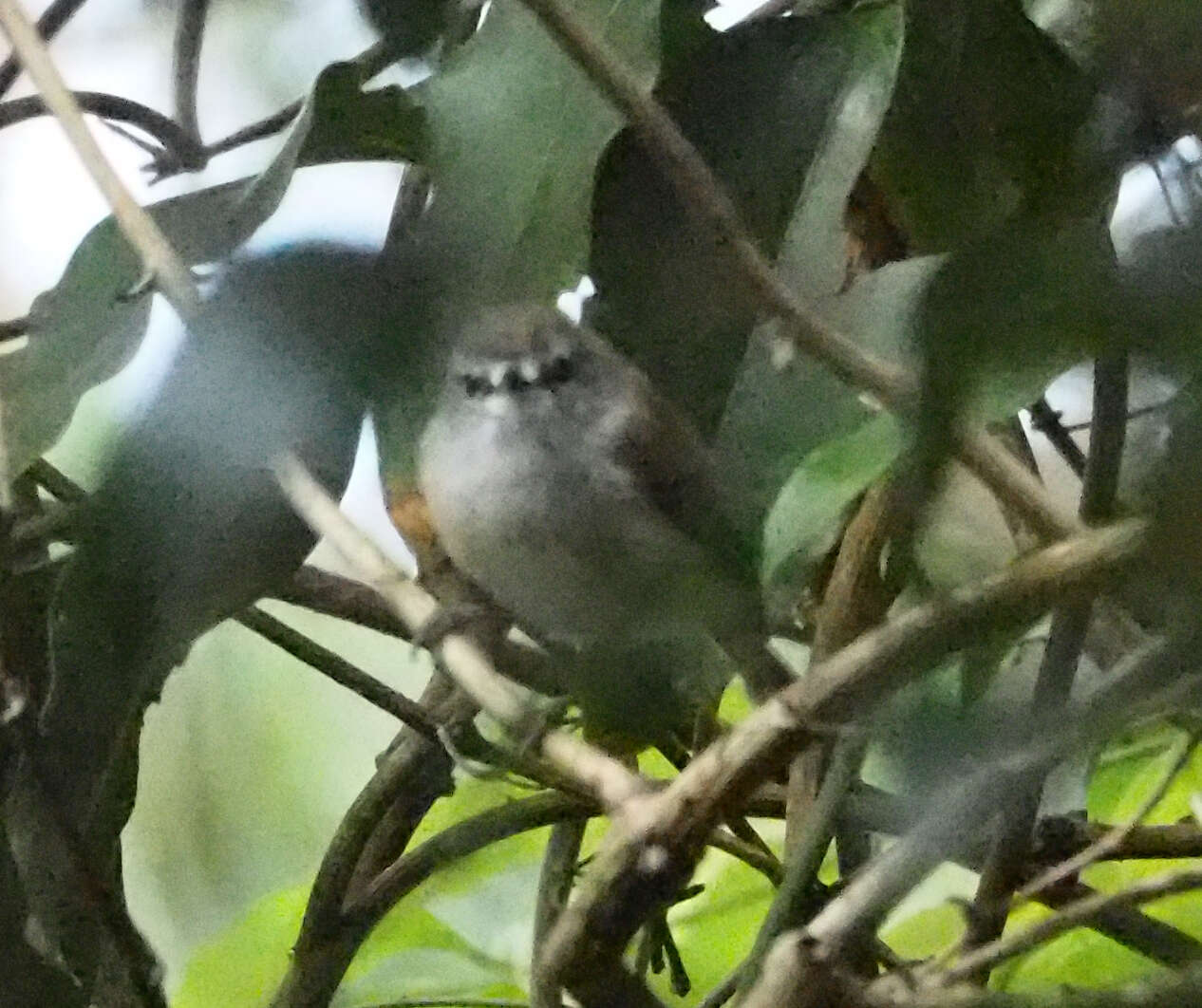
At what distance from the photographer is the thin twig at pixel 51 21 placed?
86 centimetres

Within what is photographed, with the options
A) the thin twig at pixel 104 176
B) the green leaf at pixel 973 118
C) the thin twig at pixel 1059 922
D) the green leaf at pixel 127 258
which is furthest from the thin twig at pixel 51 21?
the thin twig at pixel 1059 922

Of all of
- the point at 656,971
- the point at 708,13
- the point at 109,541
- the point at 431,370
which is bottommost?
the point at 656,971

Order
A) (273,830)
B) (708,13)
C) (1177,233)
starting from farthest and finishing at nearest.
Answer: (273,830), (708,13), (1177,233)

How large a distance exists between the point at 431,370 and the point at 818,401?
16 cm

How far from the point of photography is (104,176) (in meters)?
0.61

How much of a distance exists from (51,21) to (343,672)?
1.46ft

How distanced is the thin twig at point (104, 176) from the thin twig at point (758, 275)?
0.20 meters

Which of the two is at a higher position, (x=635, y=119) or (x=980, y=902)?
(x=635, y=119)

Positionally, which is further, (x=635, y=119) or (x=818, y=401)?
(x=818, y=401)

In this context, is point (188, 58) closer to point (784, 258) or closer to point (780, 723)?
point (784, 258)

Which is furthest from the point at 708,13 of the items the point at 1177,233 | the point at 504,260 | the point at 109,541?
the point at 1177,233

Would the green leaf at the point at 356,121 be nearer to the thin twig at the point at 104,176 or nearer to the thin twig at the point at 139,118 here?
the thin twig at the point at 104,176

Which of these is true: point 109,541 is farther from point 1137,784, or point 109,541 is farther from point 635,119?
point 1137,784

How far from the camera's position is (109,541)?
22.3 inches
